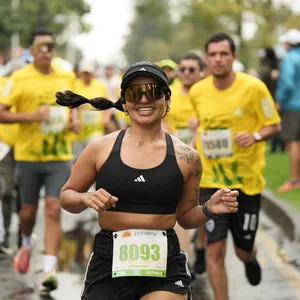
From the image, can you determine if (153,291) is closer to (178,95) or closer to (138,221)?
(138,221)

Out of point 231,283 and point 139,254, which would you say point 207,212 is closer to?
point 139,254

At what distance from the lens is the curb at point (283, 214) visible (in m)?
11.6

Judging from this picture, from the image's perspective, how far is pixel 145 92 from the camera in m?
5.31

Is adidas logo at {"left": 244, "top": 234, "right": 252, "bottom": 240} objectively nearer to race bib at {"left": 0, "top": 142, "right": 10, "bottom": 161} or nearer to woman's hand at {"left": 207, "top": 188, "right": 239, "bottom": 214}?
woman's hand at {"left": 207, "top": 188, "right": 239, "bottom": 214}

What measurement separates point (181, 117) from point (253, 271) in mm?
2016

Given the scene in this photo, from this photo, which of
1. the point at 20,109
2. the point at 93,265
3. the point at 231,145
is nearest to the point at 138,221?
the point at 93,265

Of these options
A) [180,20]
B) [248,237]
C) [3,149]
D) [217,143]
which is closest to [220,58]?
[217,143]

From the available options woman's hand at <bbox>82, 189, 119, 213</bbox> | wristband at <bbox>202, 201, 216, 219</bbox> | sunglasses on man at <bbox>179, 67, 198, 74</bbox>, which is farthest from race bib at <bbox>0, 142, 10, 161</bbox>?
woman's hand at <bbox>82, 189, 119, 213</bbox>

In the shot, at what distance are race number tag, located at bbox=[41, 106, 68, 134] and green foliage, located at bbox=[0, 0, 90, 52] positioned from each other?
4099 centimetres

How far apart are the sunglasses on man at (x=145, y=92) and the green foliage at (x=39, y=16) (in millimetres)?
45095

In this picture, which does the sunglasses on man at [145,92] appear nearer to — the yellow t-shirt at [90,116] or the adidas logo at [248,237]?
the adidas logo at [248,237]

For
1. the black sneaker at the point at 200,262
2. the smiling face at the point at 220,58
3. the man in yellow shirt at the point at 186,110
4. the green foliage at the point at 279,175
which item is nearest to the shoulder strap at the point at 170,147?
the smiling face at the point at 220,58

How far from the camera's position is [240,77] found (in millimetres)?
8039

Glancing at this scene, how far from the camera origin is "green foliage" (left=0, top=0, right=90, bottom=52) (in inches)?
2056
